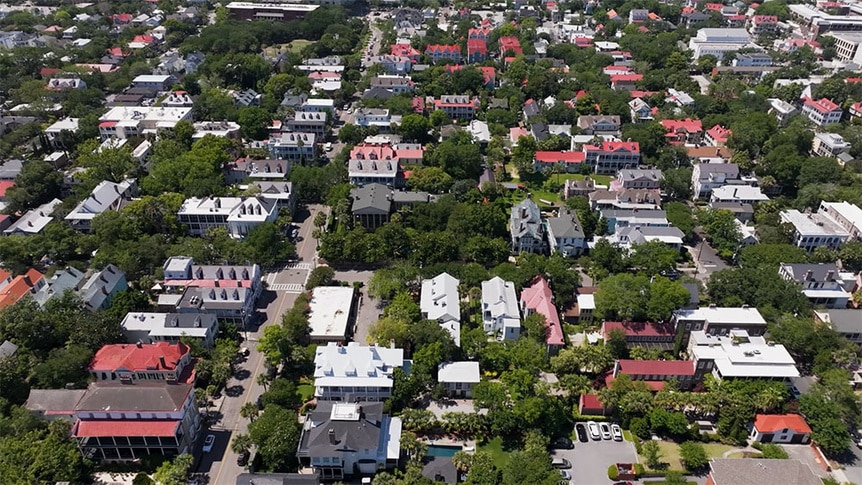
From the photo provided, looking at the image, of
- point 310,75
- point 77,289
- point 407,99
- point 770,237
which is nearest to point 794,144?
point 770,237

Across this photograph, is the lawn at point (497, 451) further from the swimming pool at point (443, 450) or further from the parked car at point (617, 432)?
the parked car at point (617, 432)

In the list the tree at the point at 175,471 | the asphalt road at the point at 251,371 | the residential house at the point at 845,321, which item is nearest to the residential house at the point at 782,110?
the residential house at the point at 845,321

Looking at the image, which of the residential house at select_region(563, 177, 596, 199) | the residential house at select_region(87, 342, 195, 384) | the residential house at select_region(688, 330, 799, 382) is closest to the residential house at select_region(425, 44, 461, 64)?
the residential house at select_region(563, 177, 596, 199)

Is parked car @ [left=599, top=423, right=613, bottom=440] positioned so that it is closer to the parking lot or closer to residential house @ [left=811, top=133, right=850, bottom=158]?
the parking lot

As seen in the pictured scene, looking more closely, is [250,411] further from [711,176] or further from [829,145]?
[829,145]

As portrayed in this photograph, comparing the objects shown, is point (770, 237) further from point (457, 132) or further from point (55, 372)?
point (55, 372)
